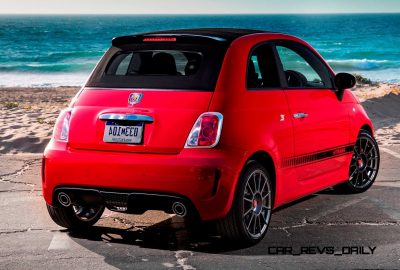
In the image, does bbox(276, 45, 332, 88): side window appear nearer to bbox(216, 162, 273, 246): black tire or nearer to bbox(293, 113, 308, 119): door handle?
bbox(293, 113, 308, 119): door handle

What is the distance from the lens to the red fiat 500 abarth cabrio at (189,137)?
18.8 ft

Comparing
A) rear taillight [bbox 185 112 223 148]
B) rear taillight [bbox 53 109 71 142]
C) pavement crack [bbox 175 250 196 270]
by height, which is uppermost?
rear taillight [bbox 185 112 223 148]

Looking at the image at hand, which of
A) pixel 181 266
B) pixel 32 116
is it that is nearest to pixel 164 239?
pixel 181 266

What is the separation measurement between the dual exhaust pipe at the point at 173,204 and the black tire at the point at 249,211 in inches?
11.7

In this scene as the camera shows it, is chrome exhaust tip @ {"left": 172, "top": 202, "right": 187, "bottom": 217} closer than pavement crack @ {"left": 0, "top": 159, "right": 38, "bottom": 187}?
Yes

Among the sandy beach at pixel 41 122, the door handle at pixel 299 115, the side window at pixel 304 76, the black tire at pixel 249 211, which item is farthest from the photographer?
the sandy beach at pixel 41 122

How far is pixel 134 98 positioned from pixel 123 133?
0.29m

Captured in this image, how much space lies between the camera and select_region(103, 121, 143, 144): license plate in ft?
19.3

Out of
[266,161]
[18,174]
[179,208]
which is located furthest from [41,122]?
[179,208]

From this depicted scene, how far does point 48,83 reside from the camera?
120 feet

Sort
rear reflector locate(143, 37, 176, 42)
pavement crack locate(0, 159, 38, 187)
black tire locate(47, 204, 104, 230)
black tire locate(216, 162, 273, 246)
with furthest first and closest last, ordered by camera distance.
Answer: pavement crack locate(0, 159, 38, 187) → black tire locate(47, 204, 104, 230) → rear reflector locate(143, 37, 176, 42) → black tire locate(216, 162, 273, 246)

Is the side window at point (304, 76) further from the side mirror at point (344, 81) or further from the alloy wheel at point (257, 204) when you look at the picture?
the alloy wheel at point (257, 204)

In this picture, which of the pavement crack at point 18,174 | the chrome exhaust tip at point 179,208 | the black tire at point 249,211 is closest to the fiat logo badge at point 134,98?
the chrome exhaust tip at point 179,208

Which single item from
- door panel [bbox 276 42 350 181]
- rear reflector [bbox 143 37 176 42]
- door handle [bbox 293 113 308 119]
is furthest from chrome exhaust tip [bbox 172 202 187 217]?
door handle [bbox 293 113 308 119]
